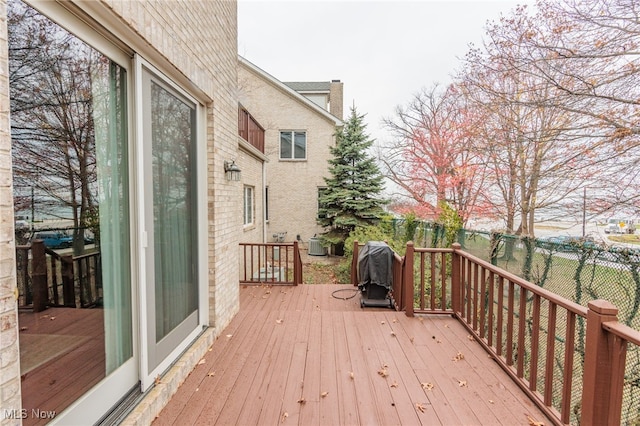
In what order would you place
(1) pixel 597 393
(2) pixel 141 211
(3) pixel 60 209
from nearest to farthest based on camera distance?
(3) pixel 60 209 → (1) pixel 597 393 → (2) pixel 141 211

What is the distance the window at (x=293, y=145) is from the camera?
1392 centimetres

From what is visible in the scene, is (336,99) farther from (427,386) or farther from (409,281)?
(427,386)

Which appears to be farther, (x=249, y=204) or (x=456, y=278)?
(x=249, y=204)

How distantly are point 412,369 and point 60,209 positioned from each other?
2.91m

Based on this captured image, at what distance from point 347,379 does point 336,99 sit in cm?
1634

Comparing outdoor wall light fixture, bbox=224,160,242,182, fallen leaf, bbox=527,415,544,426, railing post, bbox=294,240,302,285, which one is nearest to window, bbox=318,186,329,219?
railing post, bbox=294,240,302,285

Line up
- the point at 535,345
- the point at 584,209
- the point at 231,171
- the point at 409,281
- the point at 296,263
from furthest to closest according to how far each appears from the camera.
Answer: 1. the point at 296,263
2. the point at 584,209
3. the point at 409,281
4. the point at 231,171
5. the point at 535,345

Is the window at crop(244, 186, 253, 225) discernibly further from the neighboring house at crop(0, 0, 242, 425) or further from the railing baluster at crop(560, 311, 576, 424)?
the railing baluster at crop(560, 311, 576, 424)

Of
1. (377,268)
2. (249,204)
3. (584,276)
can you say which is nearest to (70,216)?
(377,268)

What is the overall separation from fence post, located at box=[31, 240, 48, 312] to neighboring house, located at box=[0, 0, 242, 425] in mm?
56

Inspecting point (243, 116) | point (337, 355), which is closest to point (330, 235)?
point (243, 116)

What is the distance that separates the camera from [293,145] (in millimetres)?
13977

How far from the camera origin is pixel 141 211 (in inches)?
82.1

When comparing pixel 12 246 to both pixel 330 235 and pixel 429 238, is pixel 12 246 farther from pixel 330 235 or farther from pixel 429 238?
pixel 330 235
